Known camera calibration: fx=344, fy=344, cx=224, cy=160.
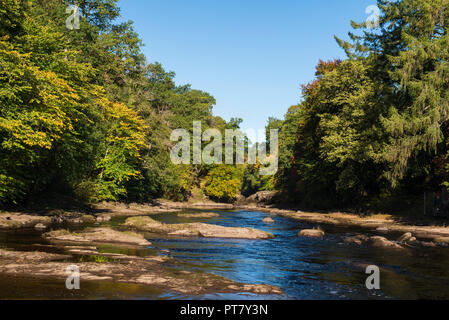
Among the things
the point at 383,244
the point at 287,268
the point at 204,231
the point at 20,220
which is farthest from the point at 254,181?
the point at 287,268

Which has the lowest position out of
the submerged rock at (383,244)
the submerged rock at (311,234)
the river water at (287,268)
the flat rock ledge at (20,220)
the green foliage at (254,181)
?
the submerged rock at (311,234)

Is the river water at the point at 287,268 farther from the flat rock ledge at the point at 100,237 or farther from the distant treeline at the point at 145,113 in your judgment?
the distant treeline at the point at 145,113

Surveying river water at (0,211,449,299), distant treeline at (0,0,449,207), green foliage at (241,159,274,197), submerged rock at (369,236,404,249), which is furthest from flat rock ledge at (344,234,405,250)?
green foliage at (241,159,274,197)

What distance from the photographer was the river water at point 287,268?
813 cm

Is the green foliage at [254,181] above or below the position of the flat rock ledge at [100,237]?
above

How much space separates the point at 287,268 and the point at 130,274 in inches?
236

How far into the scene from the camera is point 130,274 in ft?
32.2

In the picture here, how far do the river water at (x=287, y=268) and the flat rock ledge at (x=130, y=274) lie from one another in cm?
47

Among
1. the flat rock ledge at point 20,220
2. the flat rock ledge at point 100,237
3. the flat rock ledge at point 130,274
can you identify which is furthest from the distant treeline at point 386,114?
the flat rock ledge at point 20,220

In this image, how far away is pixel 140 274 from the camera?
32.4 ft

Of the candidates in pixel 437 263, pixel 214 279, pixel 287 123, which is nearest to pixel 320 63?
pixel 287 123

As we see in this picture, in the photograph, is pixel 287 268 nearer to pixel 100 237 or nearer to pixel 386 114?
pixel 100 237

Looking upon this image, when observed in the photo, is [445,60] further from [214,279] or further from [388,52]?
[214,279]

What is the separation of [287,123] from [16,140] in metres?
53.3
